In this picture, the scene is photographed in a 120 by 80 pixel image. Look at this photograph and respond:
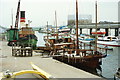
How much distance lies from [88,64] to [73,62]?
1.49 m

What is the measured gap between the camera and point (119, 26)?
71.8 metres

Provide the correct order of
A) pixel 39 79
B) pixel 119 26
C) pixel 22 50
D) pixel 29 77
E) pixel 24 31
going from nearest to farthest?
pixel 39 79, pixel 29 77, pixel 22 50, pixel 24 31, pixel 119 26

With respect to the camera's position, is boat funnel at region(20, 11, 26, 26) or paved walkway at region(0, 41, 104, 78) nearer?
paved walkway at region(0, 41, 104, 78)

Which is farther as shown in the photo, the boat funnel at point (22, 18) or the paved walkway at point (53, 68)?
the boat funnel at point (22, 18)

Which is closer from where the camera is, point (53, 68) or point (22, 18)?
point (53, 68)

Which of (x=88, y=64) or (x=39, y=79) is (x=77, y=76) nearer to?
(x=39, y=79)

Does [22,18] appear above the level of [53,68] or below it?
above

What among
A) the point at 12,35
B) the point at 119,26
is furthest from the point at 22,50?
the point at 119,26

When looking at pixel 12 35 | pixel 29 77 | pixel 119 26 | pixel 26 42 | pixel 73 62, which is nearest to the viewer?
pixel 29 77

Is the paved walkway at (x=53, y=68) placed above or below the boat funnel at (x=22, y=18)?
below

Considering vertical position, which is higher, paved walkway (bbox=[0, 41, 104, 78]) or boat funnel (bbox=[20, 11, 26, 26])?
boat funnel (bbox=[20, 11, 26, 26])

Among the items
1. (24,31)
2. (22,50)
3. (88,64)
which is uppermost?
(24,31)

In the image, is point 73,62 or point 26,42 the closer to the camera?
point 73,62

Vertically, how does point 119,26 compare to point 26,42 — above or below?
above
